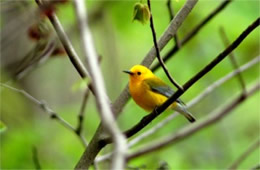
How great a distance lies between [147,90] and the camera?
407 centimetres

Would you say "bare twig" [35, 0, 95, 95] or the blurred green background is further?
the blurred green background

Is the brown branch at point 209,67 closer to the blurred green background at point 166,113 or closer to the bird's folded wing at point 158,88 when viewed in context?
the bird's folded wing at point 158,88

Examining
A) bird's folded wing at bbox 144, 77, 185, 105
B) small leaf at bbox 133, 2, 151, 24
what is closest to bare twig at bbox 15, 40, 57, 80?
bird's folded wing at bbox 144, 77, 185, 105

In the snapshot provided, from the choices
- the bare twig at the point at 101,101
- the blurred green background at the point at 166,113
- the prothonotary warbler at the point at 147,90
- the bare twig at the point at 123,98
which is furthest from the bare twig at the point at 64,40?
the blurred green background at the point at 166,113

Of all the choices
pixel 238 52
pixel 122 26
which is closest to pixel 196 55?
pixel 238 52

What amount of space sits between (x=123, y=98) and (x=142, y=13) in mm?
887

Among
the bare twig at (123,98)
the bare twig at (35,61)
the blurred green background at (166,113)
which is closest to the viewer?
the bare twig at (123,98)

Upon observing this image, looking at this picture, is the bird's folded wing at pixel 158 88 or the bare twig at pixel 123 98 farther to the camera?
the bird's folded wing at pixel 158 88

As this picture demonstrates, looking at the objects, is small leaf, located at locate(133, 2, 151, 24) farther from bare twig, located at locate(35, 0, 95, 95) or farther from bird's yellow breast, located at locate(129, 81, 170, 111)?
bird's yellow breast, located at locate(129, 81, 170, 111)

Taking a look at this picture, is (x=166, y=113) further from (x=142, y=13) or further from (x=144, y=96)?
(x=142, y=13)

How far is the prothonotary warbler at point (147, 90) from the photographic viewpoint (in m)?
3.85

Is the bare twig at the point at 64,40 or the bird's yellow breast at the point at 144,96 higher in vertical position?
the bare twig at the point at 64,40

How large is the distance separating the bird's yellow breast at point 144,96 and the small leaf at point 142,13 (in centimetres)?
133

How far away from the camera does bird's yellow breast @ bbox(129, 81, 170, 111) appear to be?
384cm
